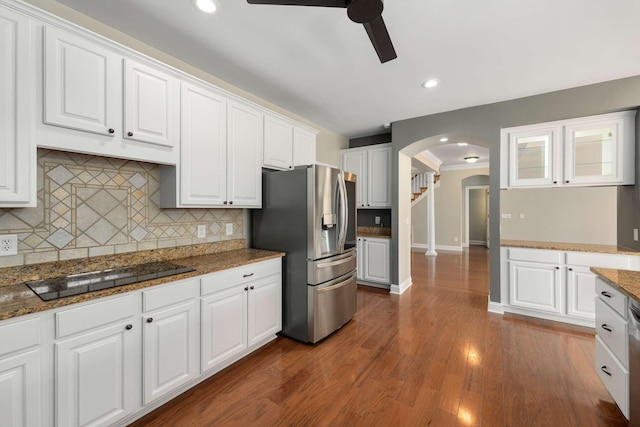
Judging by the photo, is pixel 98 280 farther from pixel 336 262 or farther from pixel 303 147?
pixel 303 147

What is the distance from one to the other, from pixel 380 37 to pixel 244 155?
5.34ft

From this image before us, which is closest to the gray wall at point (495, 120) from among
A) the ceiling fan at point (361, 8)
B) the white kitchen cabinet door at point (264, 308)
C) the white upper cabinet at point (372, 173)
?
the white upper cabinet at point (372, 173)

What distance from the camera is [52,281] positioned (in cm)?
163

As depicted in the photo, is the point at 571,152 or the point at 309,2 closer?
the point at 309,2

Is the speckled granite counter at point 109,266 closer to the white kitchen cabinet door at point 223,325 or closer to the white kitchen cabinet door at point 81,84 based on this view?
the white kitchen cabinet door at point 223,325

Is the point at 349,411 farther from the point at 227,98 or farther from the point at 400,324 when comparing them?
the point at 227,98

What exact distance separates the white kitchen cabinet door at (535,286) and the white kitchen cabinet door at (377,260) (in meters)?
1.68

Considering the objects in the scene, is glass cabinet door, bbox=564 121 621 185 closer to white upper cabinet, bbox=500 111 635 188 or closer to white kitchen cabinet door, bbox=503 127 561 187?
white upper cabinet, bbox=500 111 635 188

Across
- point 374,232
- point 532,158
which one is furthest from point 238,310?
point 532,158

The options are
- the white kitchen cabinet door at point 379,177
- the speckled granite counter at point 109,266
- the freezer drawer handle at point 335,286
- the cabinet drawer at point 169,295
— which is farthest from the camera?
the white kitchen cabinet door at point 379,177

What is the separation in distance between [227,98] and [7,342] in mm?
2203

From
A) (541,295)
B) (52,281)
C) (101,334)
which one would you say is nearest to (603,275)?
(541,295)

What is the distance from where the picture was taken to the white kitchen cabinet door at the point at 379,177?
453 centimetres

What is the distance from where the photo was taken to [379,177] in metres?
4.61
